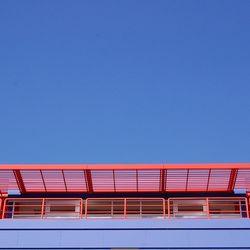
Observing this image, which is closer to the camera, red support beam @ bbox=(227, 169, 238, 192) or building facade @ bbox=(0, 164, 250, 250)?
building facade @ bbox=(0, 164, 250, 250)

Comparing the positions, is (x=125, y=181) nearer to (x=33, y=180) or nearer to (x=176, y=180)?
(x=176, y=180)

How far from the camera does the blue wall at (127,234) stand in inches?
840

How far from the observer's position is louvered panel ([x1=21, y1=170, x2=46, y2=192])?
2462 cm

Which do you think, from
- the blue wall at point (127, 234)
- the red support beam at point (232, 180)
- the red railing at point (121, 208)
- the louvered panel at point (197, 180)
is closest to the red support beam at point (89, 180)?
the red railing at point (121, 208)

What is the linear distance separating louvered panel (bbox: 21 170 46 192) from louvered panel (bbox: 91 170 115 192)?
7.47ft

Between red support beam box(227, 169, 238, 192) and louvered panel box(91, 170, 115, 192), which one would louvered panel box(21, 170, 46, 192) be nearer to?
louvered panel box(91, 170, 115, 192)

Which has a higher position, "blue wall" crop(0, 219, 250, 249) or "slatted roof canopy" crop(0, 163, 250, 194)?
"slatted roof canopy" crop(0, 163, 250, 194)

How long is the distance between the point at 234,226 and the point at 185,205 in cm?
426

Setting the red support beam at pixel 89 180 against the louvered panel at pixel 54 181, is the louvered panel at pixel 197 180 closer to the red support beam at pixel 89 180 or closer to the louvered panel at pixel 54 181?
the red support beam at pixel 89 180

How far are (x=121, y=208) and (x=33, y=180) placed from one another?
164 inches

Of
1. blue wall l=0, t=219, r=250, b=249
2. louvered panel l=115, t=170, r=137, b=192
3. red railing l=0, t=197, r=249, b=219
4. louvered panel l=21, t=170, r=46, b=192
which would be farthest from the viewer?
red railing l=0, t=197, r=249, b=219

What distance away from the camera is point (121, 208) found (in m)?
26.5

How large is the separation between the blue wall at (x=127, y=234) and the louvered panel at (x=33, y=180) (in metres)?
3.07

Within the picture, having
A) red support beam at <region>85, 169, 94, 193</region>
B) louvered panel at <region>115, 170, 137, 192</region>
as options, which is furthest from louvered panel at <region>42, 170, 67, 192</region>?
louvered panel at <region>115, 170, 137, 192</region>
